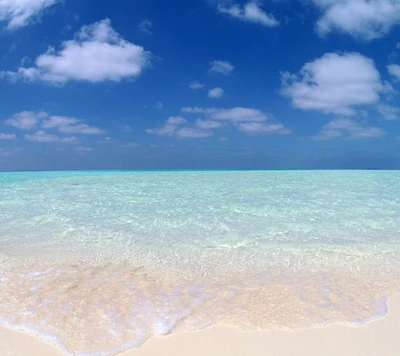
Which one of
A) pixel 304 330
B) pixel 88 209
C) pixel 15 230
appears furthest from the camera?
pixel 88 209

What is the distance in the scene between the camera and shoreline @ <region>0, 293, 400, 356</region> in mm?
2598

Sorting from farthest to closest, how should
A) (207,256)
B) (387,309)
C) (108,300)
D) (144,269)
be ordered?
(207,256), (144,269), (108,300), (387,309)

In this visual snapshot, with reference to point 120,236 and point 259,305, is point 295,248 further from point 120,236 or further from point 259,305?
point 120,236

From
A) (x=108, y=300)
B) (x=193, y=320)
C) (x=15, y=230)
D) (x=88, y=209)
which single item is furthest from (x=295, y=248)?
(x=88, y=209)

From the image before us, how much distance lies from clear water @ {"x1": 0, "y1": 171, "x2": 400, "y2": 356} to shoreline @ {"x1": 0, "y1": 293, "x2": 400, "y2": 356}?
0.35 feet

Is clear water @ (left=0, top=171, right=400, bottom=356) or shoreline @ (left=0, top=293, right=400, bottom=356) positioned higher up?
clear water @ (left=0, top=171, right=400, bottom=356)

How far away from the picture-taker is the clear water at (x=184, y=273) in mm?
3088

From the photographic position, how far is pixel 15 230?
723cm

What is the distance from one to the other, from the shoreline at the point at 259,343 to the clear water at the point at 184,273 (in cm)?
11

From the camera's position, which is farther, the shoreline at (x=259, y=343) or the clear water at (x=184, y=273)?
the clear water at (x=184, y=273)

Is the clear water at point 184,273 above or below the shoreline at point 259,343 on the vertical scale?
above

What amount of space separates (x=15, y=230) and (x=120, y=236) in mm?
2708

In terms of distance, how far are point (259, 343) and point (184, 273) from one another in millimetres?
1962

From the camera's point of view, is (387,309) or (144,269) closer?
(387,309)
